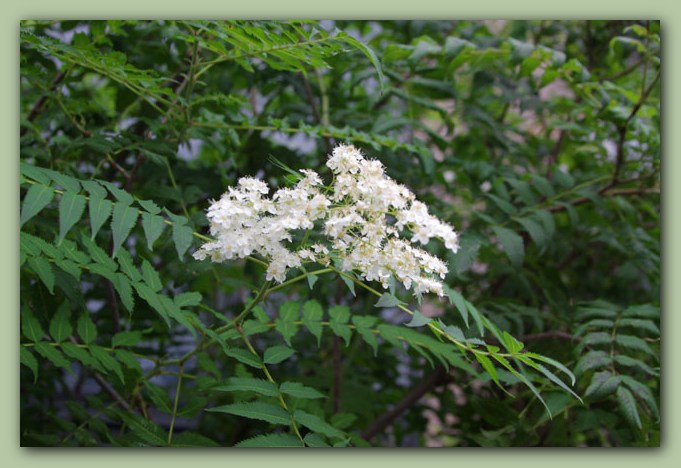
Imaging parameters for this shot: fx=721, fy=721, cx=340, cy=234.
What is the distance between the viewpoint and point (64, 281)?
1103 millimetres

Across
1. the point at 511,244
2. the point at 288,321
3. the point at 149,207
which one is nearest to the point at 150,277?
the point at 149,207

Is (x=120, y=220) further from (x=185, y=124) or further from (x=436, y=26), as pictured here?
(x=436, y=26)

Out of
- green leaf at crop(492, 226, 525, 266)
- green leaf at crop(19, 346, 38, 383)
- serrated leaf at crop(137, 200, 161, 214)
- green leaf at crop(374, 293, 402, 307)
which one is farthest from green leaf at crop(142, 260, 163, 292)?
green leaf at crop(492, 226, 525, 266)

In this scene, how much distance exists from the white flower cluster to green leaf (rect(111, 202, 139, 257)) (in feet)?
0.34

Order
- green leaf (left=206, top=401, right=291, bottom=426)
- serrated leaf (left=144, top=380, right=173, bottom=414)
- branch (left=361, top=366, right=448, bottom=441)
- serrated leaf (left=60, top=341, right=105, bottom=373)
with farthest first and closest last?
branch (left=361, top=366, right=448, bottom=441) < serrated leaf (left=144, top=380, right=173, bottom=414) < serrated leaf (left=60, top=341, right=105, bottom=373) < green leaf (left=206, top=401, right=291, bottom=426)

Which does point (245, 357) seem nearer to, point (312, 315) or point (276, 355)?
point (276, 355)

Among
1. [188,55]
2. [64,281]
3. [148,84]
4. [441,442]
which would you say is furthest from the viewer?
[441,442]

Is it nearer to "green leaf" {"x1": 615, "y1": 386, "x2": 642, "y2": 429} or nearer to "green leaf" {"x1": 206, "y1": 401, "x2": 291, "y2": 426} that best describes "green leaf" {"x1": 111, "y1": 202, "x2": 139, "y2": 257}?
"green leaf" {"x1": 206, "y1": 401, "x2": 291, "y2": 426}

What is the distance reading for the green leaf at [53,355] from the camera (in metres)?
1.07

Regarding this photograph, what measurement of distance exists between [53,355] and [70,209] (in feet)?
0.99

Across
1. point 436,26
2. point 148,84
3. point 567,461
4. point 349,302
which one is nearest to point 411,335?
point 567,461

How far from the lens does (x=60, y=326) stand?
3.73 ft

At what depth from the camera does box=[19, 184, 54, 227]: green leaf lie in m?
0.89
